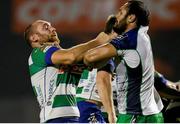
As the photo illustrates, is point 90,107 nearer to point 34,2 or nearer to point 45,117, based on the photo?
point 45,117

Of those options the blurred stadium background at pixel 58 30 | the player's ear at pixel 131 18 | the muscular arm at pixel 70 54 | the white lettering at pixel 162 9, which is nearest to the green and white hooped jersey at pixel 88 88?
the player's ear at pixel 131 18

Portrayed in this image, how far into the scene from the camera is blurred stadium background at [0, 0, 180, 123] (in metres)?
8.98

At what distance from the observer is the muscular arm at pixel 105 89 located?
5047mm

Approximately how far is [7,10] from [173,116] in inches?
180

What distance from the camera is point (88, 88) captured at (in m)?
5.66

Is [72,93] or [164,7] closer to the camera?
[72,93]

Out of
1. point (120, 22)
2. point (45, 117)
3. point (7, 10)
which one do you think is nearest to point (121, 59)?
point (120, 22)

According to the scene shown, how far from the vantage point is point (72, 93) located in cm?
457

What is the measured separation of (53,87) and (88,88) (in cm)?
113

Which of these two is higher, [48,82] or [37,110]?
[48,82]

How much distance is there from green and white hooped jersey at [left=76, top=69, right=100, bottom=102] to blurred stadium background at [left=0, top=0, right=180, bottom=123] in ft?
10.4

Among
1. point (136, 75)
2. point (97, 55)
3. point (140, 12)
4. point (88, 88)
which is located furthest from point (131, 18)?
point (88, 88)

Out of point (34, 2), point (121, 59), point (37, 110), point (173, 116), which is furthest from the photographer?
point (34, 2)

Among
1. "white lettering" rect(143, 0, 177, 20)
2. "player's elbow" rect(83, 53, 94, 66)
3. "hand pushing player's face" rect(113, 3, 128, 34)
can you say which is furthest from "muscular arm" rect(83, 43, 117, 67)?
"white lettering" rect(143, 0, 177, 20)
